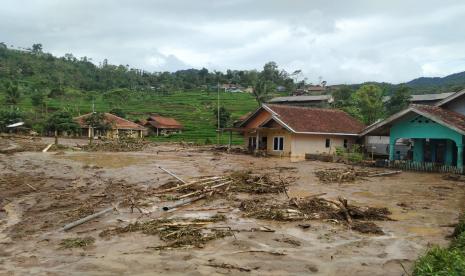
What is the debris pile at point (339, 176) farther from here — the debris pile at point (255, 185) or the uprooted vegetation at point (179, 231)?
the uprooted vegetation at point (179, 231)

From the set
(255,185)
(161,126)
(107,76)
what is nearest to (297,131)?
(255,185)

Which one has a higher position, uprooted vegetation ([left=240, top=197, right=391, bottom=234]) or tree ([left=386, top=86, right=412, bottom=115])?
tree ([left=386, top=86, right=412, bottom=115])

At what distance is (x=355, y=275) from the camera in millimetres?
7824

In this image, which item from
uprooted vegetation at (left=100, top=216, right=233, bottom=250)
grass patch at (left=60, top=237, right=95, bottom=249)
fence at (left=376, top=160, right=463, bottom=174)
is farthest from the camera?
fence at (left=376, top=160, right=463, bottom=174)

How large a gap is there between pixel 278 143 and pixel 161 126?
32.5 meters

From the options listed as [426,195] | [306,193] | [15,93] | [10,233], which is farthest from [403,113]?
[15,93]

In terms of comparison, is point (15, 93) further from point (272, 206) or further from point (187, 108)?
point (272, 206)

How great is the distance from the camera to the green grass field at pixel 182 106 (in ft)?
216

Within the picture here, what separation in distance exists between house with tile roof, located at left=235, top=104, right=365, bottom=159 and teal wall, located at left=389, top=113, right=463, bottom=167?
7.96 m

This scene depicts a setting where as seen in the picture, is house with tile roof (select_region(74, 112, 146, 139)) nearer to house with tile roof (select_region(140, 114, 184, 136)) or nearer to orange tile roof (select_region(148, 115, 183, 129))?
house with tile roof (select_region(140, 114, 184, 136))

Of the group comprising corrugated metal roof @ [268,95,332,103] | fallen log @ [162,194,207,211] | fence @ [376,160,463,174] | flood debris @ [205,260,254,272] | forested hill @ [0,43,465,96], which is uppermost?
forested hill @ [0,43,465,96]

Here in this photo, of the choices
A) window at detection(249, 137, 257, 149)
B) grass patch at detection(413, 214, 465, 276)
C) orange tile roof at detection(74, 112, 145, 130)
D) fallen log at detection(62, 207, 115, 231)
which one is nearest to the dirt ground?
fallen log at detection(62, 207, 115, 231)

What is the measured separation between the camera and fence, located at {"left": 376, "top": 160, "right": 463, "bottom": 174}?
923 inches

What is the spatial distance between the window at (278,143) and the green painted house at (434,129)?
7.84 meters
